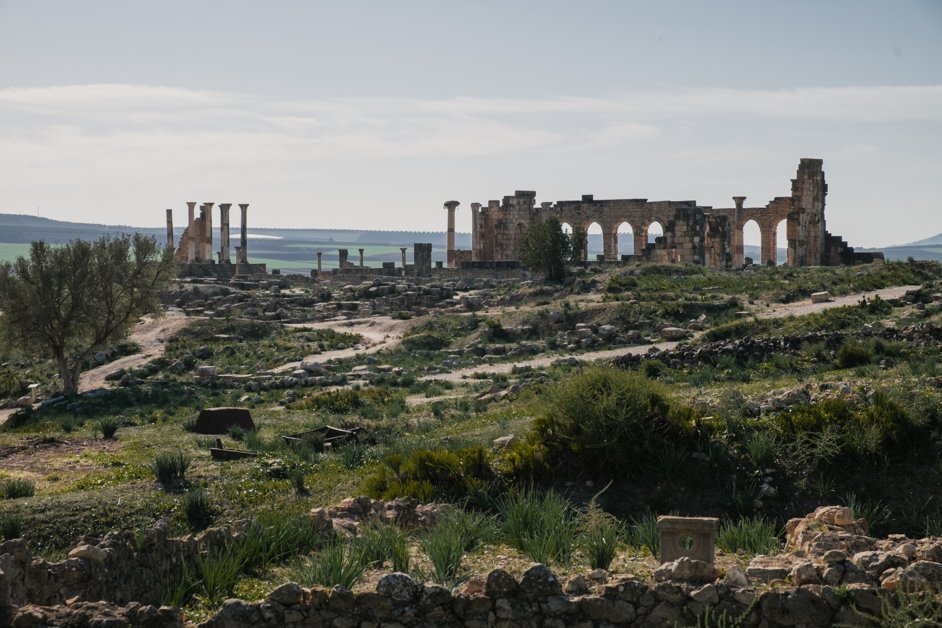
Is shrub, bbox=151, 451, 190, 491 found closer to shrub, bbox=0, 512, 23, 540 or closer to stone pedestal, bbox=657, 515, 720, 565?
shrub, bbox=0, 512, 23, 540

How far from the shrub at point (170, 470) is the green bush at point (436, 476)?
9.63 feet

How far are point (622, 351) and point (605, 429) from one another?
18.0m

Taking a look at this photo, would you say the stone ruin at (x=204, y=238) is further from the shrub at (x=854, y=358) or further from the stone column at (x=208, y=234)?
the shrub at (x=854, y=358)

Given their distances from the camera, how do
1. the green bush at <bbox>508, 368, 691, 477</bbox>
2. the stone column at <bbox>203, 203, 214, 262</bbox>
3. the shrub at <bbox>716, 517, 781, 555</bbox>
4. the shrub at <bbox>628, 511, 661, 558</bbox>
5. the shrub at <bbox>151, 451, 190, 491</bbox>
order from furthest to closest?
1. the stone column at <bbox>203, 203, 214, 262</bbox>
2. the shrub at <bbox>151, 451, 190, 491</bbox>
3. the green bush at <bbox>508, 368, 691, 477</bbox>
4. the shrub at <bbox>628, 511, 661, 558</bbox>
5. the shrub at <bbox>716, 517, 781, 555</bbox>

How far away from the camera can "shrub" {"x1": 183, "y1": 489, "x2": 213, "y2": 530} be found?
48.9 ft

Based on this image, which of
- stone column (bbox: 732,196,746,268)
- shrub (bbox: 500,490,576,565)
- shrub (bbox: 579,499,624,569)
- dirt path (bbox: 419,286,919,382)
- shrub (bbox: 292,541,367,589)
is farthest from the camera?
stone column (bbox: 732,196,746,268)

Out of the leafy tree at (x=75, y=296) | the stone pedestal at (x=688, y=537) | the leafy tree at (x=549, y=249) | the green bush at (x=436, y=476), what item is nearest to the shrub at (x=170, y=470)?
the green bush at (x=436, y=476)

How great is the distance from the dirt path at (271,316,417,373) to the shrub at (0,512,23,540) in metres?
21.7

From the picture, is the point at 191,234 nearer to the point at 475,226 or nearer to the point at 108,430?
the point at 475,226

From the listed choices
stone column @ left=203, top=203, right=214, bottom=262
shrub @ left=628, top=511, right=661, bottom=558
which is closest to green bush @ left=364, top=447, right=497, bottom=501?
shrub @ left=628, top=511, right=661, bottom=558

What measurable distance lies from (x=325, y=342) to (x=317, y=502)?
2707 cm

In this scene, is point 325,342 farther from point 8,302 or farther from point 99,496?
point 99,496

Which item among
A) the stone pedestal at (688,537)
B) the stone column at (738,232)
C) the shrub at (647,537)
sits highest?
the stone column at (738,232)

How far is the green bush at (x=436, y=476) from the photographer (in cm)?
1528
